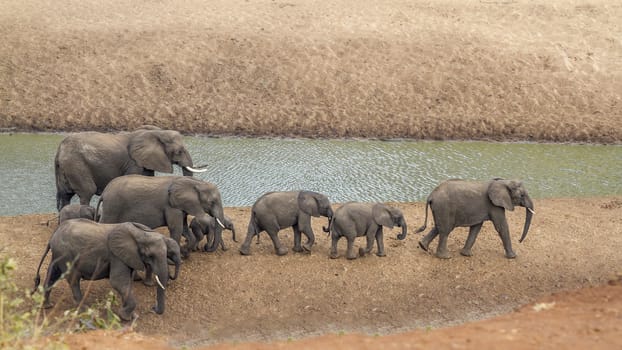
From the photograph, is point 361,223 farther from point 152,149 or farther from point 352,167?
point 352,167

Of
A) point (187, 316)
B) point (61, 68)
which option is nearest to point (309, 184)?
point (187, 316)

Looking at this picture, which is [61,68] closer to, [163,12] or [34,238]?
[163,12]

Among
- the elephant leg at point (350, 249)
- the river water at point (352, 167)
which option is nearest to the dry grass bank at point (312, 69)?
the river water at point (352, 167)

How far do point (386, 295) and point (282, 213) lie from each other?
2720mm

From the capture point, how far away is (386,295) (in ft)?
42.6

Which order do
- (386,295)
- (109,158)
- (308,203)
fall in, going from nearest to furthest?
(386,295) < (308,203) < (109,158)

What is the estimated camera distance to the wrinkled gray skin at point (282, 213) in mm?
14156

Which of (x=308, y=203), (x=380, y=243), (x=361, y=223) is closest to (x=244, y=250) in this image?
(x=308, y=203)

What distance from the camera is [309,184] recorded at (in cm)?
1953

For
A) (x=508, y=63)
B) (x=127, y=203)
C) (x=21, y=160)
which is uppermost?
(x=508, y=63)

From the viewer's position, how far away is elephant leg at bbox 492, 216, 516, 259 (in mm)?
14453

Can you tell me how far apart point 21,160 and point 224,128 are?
723 centimetres

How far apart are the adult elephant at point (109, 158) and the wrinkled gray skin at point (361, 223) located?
12.0ft

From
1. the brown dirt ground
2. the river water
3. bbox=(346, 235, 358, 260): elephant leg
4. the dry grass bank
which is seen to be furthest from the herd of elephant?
the dry grass bank
